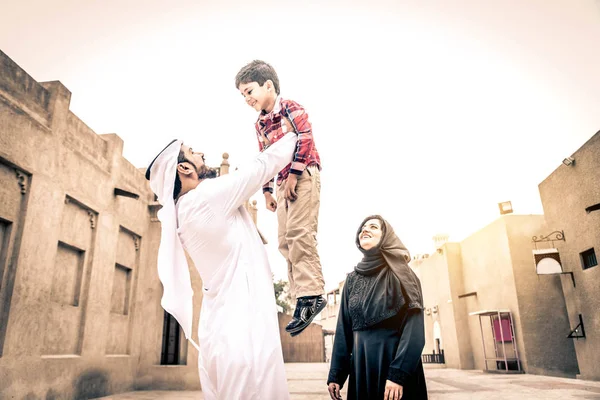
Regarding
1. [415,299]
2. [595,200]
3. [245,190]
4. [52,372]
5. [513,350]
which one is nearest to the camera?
[245,190]

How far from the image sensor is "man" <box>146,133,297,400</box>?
5.20ft

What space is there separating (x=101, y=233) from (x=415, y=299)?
846cm

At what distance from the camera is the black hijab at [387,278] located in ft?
8.07

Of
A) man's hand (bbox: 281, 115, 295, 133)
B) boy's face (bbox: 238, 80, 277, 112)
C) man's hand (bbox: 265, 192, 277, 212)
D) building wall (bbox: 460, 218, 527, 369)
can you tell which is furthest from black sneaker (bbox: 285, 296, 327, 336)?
building wall (bbox: 460, 218, 527, 369)

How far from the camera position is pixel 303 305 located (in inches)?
86.0

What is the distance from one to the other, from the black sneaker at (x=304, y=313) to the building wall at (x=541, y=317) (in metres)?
13.9

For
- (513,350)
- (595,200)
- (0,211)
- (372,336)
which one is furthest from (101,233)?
(513,350)

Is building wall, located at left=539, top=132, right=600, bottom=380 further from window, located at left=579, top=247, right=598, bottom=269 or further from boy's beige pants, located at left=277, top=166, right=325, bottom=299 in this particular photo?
boy's beige pants, located at left=277, top=166, right=325, bottom=299

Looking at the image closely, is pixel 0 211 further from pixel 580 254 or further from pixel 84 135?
pixel 580 254

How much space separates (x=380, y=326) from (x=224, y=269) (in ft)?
4.01

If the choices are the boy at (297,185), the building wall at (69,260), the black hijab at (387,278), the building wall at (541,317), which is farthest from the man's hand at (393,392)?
the building wall at (541,317)

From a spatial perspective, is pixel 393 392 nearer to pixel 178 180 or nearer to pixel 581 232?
pixel 178 180

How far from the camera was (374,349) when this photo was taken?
2.48 meters

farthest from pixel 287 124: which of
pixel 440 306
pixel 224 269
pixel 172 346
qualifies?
pixel 440 306
